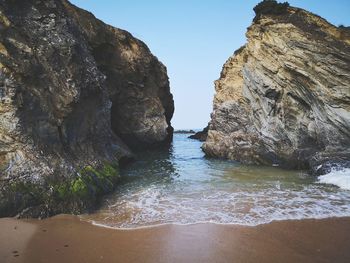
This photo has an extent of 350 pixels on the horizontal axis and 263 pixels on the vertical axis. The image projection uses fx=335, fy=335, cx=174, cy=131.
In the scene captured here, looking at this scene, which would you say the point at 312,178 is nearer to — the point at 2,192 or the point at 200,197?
the point at 200,197

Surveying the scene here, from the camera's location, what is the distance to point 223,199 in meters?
11.1

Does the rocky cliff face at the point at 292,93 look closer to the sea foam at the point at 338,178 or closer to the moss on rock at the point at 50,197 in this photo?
the sea foam at the point at 338,178

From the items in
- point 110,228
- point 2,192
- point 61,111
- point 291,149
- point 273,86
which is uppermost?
point 273,86

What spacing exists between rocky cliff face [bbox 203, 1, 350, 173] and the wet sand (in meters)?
8.93

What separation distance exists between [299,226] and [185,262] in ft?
11.3

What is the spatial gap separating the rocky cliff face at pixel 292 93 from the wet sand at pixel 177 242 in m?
8.93

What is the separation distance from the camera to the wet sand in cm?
639

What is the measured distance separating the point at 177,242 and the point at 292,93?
45.7 ft

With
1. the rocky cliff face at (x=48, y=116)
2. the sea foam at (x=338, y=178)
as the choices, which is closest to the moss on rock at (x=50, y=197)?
the rocky cliff face at (x=48, y=116)

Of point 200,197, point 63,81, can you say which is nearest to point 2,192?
point 63,81

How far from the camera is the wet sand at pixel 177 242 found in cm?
639

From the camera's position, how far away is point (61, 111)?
1206cm

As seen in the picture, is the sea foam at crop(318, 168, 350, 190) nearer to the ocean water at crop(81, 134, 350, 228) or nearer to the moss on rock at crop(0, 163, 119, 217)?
the ocean water at crop(81, 134, 350, 228)

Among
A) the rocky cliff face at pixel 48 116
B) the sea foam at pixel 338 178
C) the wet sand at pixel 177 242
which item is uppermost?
the rocky cliff face at pixel 48 116
